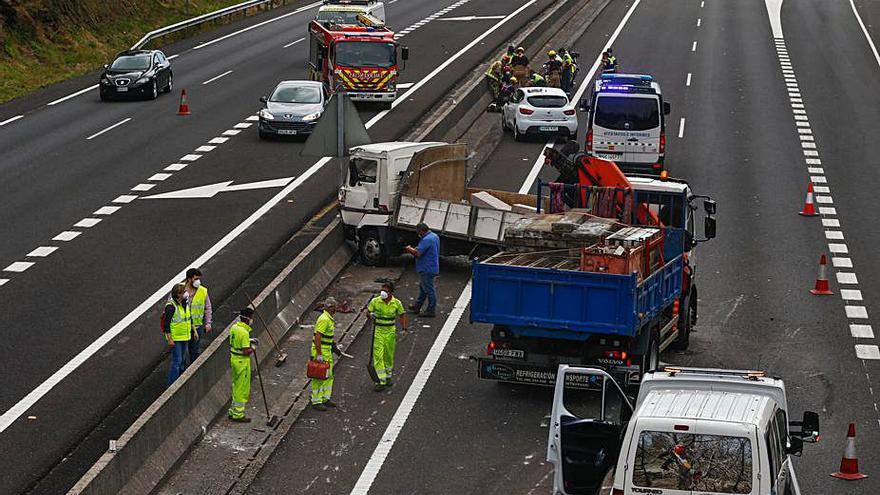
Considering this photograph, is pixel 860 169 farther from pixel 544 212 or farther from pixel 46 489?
pixel 46 489

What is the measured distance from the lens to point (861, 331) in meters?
24.7

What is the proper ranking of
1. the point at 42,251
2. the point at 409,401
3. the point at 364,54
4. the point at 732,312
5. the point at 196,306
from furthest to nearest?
the point at 364,54 → the point at 42,251 → the point at 732,312 → the point at 196,306 → the point at 409,401

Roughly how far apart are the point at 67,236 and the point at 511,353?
12362 millimetres

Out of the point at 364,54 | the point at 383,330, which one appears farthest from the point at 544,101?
the point at 383,330

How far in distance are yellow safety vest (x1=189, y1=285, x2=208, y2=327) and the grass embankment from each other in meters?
27.4

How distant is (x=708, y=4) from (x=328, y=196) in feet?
130

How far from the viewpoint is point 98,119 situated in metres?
43.4

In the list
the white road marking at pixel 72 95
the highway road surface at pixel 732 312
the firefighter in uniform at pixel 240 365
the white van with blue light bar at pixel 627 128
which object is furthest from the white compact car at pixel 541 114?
the firefighter in uniform at pixel 240 365

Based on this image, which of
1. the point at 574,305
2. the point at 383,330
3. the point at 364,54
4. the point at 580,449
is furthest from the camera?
the point at 364,54

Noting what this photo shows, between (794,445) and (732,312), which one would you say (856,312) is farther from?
(794,445)

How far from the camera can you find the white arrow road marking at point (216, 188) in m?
33.7

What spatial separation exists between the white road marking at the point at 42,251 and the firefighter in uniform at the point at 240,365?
382 inches

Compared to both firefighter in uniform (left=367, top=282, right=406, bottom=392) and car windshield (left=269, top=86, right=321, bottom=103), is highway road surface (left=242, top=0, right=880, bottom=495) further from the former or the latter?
car windshield (left=269, top=86, right=321, bottom=103)

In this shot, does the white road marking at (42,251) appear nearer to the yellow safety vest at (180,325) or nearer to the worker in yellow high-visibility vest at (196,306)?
the worker in yellow high-visibility vest at (196,306)
